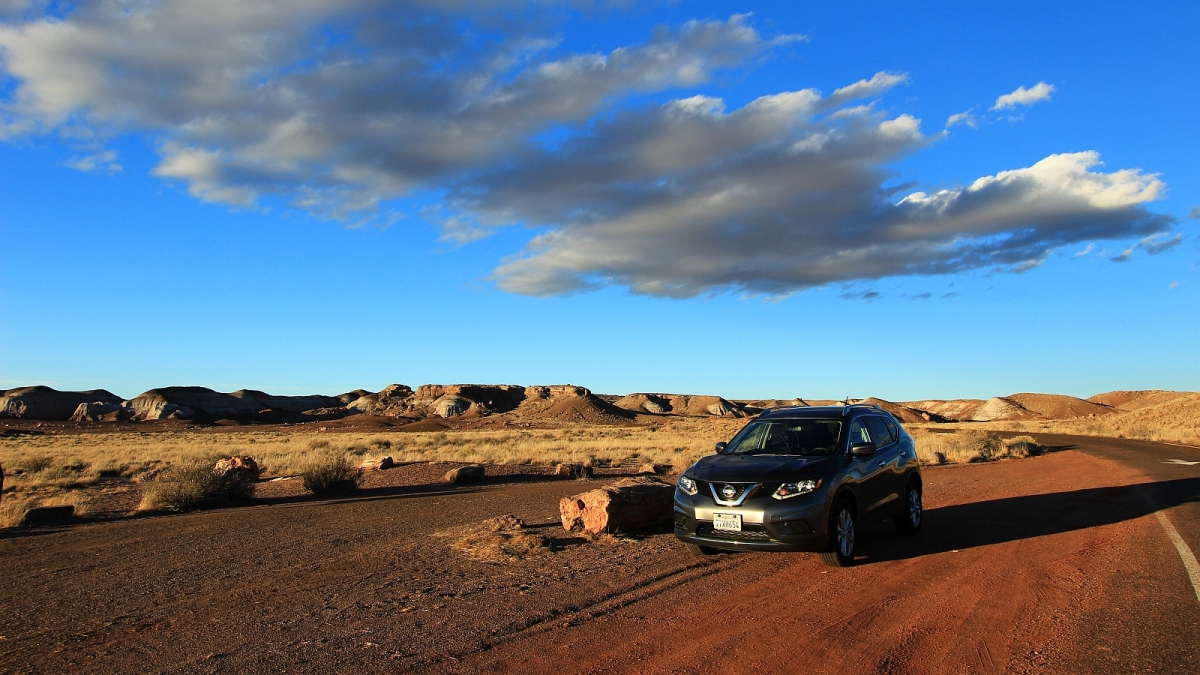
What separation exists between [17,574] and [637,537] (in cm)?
767

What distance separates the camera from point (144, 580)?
862 centimetres

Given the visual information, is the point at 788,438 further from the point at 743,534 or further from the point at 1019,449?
the point at 1019,449

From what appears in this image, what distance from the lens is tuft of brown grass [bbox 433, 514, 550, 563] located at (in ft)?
31.1

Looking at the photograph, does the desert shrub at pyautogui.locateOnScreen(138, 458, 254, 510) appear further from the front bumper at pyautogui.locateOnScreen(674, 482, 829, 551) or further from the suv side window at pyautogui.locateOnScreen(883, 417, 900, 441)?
the suv side window at pyautogui.locateOnScreen(883, 417, 900, 441)

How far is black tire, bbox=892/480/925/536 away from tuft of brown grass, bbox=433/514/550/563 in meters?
4.88

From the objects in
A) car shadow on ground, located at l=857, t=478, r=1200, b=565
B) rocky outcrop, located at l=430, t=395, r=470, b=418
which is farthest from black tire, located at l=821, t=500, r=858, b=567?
rocky outcrop, located at l=430, t=395, r=470, b=418

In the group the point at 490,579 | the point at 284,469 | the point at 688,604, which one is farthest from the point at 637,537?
the point at 284,469

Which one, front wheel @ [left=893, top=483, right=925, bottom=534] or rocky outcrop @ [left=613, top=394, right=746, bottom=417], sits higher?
rocky outcrop @ [left=613, top=394, right=746, bottom=417]

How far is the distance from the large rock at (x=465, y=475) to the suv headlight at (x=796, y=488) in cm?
1393

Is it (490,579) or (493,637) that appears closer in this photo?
(493,637)

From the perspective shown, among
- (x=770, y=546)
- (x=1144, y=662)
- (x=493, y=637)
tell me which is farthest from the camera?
(x=770, y=546)

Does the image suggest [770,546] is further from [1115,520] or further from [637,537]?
[1115,520]

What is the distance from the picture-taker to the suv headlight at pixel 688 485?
336 inches

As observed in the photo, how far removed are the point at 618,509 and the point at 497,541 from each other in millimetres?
1798
